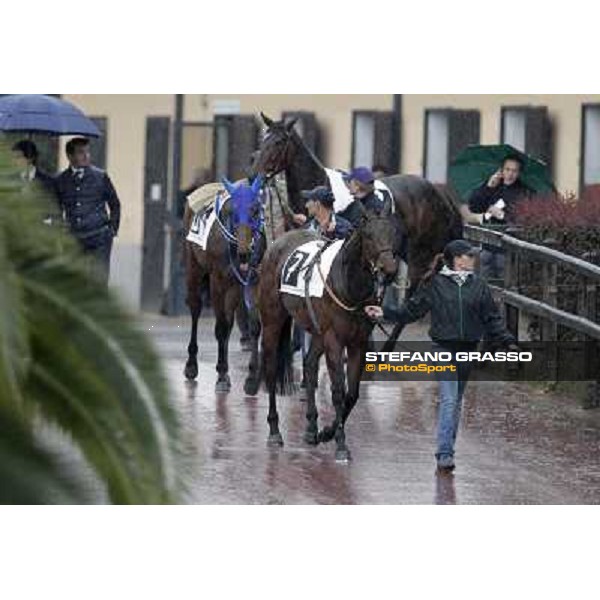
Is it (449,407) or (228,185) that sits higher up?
(228,185)

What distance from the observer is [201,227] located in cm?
1562

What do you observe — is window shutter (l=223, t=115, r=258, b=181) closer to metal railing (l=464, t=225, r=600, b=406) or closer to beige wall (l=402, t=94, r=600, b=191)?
beige wall (l=402, t=94, r=600, b=191)

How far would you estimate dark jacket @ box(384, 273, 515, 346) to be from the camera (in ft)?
45.3

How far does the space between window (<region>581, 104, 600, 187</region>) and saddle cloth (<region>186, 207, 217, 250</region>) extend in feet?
8.61

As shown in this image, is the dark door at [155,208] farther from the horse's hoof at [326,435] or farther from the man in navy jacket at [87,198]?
the horse's hoof at [326,435]

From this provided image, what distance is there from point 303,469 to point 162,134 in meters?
2.36

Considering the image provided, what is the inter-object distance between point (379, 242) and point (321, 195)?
1.22 meters

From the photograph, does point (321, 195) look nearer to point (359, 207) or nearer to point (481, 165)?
point (359, 207)

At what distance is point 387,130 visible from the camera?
1426 cm

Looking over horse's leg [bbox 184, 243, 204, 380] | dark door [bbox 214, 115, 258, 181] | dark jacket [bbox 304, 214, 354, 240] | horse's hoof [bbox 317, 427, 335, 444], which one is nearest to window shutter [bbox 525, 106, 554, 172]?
dark jacket [bbox 304, 214, 354, 240]

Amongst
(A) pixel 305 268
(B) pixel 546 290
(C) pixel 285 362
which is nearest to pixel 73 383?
(A) pixel 305 268

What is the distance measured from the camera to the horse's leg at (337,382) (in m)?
13.9

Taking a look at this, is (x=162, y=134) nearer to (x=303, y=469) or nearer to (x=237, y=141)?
(x=237, y=141)
